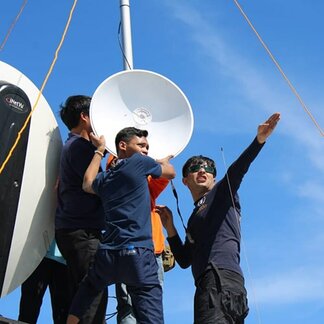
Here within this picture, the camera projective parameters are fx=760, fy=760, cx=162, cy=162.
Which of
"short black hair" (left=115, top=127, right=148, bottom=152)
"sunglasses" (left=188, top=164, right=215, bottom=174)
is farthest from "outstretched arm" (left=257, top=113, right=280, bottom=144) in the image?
"short black hair" (left=115, top=127, right=148, bottom=152)

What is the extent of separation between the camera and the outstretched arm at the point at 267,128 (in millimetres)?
5602

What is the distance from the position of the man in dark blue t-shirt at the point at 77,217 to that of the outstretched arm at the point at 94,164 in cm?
13

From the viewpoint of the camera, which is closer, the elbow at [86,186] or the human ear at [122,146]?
the elbow at [86,186]

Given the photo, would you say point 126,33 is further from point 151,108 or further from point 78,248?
point 78,248

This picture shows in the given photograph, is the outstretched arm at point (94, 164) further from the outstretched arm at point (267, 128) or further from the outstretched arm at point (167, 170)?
the outstretched arm at point (267, 128)

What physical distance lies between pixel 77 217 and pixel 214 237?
3.31 ft

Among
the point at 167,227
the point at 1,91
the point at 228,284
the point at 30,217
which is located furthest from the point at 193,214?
the point at 1,91

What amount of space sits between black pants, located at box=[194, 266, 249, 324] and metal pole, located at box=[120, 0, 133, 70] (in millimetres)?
3181

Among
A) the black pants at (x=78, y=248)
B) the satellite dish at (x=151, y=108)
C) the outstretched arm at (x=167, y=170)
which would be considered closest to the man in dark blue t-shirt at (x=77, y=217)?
the black pants at (x=78, y=248)

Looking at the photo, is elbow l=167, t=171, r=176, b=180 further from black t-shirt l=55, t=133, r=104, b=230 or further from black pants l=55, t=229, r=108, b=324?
black pants l=55, t=229, r=108, b=324

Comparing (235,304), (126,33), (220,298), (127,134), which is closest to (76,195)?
(127,134)

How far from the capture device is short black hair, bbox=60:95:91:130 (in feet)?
19.9

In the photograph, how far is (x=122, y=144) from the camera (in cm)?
554

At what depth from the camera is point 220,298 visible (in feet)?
17.1
